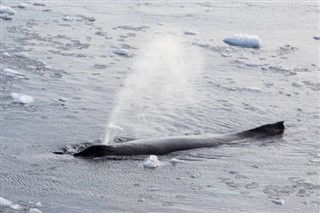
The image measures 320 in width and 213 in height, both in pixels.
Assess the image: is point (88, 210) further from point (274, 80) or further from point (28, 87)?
point (274, 80)

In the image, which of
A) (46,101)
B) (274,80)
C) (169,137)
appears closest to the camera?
(169,137)

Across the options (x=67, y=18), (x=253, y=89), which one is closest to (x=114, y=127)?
(x=253, y=89)

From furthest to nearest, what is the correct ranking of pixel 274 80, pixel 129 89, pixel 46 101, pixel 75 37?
pixel 75 37, pixel 274 80, pixel 129 89, pixel 46 101

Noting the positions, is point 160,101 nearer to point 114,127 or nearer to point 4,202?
point 114,127

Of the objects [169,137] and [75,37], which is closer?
[169,137]

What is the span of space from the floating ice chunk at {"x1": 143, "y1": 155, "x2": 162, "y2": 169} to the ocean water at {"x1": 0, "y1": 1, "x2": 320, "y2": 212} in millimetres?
100

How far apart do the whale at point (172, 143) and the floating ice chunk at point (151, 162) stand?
0.81 feet

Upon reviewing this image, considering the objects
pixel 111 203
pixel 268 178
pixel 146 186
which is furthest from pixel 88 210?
pixel 268 178

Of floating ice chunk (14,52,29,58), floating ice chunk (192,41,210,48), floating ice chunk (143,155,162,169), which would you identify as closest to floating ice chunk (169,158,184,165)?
floating ice chunk (143,155,162,169)

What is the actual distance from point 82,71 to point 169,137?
393cm

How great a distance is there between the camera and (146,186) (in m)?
9.39

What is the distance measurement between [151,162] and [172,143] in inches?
33.5

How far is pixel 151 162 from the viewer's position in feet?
33.1

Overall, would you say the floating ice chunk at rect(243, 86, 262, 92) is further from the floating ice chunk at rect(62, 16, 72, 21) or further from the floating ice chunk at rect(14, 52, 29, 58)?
the floating ice chunk at rect(62, 16, 72, 21)
